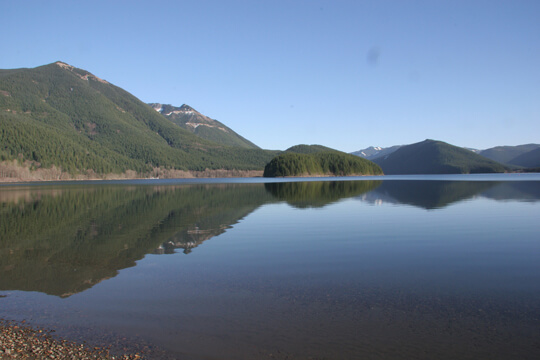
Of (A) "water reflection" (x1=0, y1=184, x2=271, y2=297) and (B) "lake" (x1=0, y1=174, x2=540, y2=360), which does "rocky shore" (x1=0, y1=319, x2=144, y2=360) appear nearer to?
(B) "lake" (x1=0, y1=174, x2=540, y2=360)

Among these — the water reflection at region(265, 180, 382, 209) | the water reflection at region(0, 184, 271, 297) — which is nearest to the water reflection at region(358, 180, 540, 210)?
the water reflection at region(265, 180, 382, 209)

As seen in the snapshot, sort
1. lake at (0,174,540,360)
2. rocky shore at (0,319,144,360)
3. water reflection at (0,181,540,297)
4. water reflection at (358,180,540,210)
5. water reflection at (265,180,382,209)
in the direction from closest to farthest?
rocky shore at (0,319,144,360) → lake at (0,174,540,360) → water reflection at (0,181,540,297) → water reflection at (358,180,540,210) → water reflection at (265,180,382,209)

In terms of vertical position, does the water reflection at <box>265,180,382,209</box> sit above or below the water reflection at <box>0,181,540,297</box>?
above

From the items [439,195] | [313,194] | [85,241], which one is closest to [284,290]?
[85,241]

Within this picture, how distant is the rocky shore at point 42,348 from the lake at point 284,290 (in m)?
0.48

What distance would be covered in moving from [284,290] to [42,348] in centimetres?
811

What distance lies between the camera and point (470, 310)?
12.8 meters

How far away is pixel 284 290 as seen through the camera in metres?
15.2

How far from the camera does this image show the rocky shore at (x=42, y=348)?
10.0 metres

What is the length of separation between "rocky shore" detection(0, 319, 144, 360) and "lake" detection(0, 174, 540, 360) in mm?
477

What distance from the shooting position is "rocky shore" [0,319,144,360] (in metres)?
10.0

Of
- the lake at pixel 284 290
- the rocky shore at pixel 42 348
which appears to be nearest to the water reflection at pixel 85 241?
the lake at pixel 284 290

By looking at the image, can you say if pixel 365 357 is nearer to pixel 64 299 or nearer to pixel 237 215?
pixel 64 299

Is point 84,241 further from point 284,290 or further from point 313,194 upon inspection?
point 313,194
